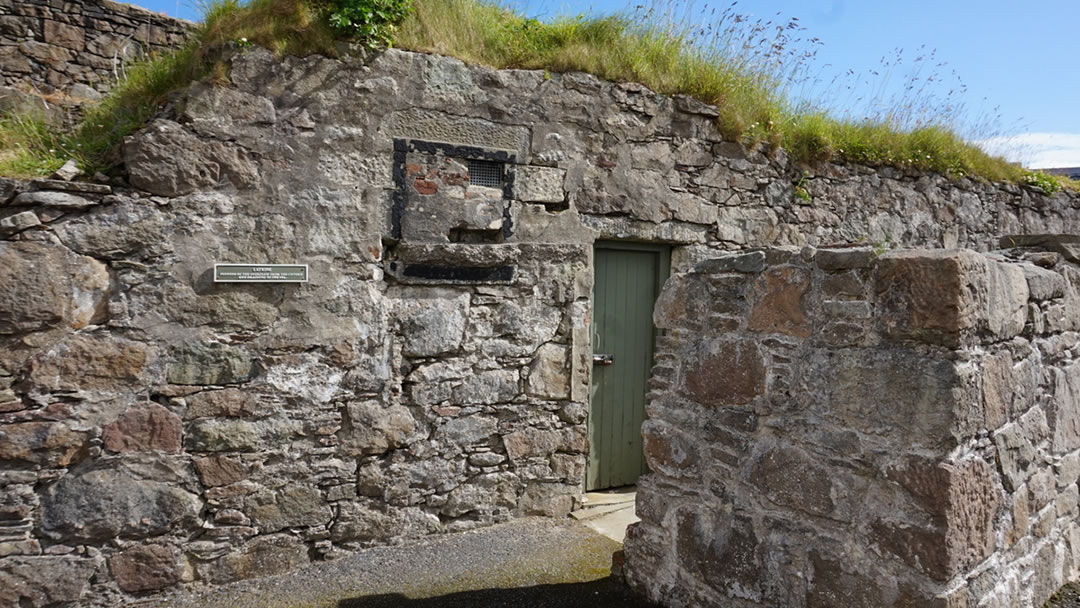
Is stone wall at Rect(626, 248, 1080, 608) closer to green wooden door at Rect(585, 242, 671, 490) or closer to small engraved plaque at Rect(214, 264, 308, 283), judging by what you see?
green wooden door at Rect(585, 242, 671, 490)

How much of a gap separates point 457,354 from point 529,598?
5.00 feet

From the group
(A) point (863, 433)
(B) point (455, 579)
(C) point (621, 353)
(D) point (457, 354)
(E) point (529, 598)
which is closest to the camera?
(A) point (863, 433)

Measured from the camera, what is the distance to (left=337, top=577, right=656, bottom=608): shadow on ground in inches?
131

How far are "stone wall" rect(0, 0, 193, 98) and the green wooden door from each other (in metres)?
4.85

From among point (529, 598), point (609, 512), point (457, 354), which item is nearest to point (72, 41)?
point (457, 354)

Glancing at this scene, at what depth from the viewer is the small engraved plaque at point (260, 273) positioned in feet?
12.0

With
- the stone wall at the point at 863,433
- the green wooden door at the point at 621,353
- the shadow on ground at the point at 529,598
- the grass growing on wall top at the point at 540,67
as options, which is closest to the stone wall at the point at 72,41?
the grass growing on wall top at the point at 540,67

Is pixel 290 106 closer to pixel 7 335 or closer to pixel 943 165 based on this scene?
pixel 7 335

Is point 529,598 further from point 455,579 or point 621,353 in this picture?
point 621,353

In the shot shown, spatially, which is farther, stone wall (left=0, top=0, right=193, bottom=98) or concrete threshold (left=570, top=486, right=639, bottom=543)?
stone wall (left=0, top=0, right=193, bottom=98)

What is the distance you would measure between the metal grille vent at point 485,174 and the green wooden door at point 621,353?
0.94 m

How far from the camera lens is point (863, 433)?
2.46m

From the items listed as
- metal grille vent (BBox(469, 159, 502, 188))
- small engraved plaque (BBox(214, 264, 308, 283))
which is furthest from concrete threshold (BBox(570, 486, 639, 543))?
small engraved plaque (BBox(214, 264, 308, 283))

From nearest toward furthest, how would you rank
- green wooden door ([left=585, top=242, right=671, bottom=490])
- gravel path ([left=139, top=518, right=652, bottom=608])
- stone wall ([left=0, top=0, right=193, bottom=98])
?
gravel path ([left=139, top=518, right=652, bottom=608]) → green wooden door ([left=585, top=242, right=671, bottom=490]) → stone wall ([left=0, top=0, right=193, bottom=98])
